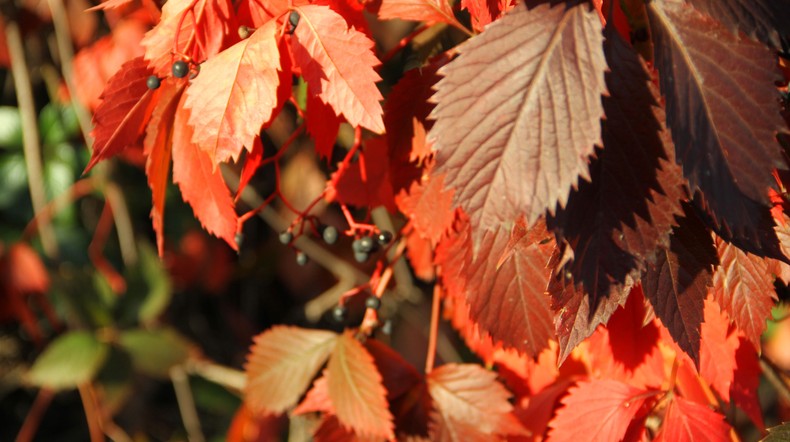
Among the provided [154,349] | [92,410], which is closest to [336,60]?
[154,349]

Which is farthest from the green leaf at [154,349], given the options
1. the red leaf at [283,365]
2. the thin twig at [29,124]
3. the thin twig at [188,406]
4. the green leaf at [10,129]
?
the red leaf at [283,365]

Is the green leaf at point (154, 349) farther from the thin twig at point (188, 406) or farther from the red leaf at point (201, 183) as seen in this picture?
the red leaf at point (201, 183)

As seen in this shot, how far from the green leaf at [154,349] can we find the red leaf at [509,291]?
114cm

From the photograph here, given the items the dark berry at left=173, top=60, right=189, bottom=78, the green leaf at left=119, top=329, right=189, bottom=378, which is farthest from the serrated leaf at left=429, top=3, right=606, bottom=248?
the green leaf at left=119, top=329, right=189, bottom=378

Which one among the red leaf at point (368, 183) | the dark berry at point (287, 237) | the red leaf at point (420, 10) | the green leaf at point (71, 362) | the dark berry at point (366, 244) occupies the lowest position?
the green leaf at point (71, 362)

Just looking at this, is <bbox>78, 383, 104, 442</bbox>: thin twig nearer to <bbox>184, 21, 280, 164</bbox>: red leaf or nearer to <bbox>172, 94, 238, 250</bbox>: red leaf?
<bbox>172, 94, 238, 250</bbox>: red leaf

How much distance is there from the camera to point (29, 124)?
1.95 metres

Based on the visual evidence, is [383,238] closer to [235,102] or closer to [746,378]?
[235,102]

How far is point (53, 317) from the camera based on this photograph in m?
2.00

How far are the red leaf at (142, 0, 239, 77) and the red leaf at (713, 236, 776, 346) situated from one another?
1.63 feet

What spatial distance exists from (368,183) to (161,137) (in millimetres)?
234

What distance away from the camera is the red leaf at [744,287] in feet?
2.32

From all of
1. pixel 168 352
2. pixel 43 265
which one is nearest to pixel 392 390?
pixel 168 352

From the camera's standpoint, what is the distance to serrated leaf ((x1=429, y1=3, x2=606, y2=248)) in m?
0.55
